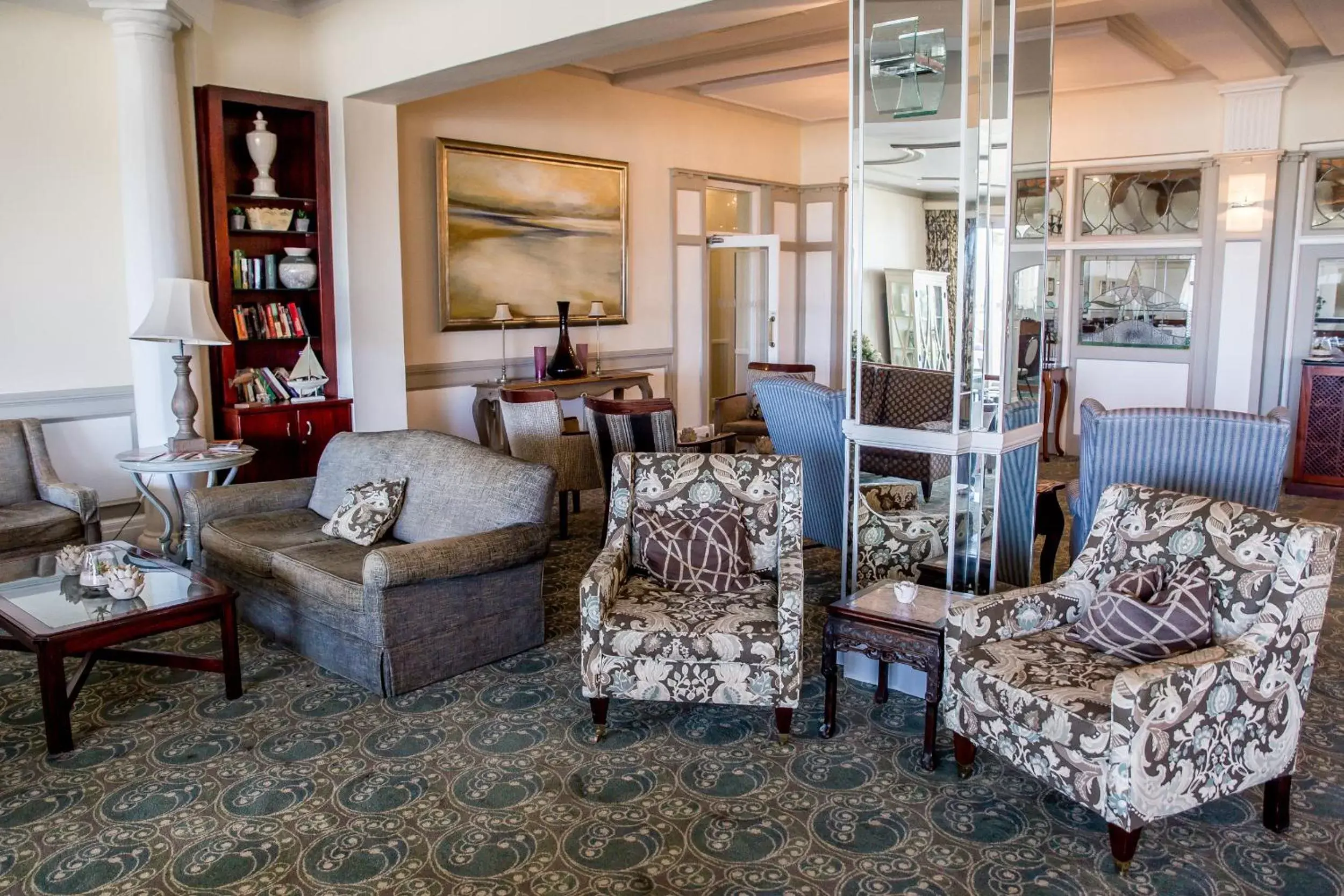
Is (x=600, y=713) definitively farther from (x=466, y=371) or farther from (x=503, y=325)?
(x=503, y=325)

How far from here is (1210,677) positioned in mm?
2598

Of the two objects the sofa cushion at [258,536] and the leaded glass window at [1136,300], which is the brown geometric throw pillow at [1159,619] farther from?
the leaded glass window at [1136,300]

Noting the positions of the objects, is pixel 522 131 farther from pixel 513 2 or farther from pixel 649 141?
pixel 513 2

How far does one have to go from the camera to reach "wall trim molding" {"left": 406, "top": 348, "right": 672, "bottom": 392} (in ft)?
22.2

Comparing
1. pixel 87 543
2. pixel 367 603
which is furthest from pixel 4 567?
pixel 367 603

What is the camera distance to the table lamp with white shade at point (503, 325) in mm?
7090

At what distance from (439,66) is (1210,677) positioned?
14.5 feet

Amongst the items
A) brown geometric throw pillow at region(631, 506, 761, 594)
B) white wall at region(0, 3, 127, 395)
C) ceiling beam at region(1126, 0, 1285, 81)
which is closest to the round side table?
white wall at region(0, 3, 127, 395)

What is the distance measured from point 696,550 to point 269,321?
3.28m

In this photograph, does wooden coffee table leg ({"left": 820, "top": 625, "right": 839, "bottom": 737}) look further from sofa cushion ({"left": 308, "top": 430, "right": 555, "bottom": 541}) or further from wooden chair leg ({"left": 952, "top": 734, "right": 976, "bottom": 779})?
sofa cushion ({"left": 308, "top": 430, "right": 555, "bottom": 541})

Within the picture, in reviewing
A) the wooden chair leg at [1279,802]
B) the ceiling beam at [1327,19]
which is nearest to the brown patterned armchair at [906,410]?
the wooden chair leg at [1279,802]

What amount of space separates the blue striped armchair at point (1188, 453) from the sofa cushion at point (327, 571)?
9.79ft

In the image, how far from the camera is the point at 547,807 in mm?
2941

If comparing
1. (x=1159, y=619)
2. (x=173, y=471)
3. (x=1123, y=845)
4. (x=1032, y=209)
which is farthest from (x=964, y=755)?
(x=173, y=471)
